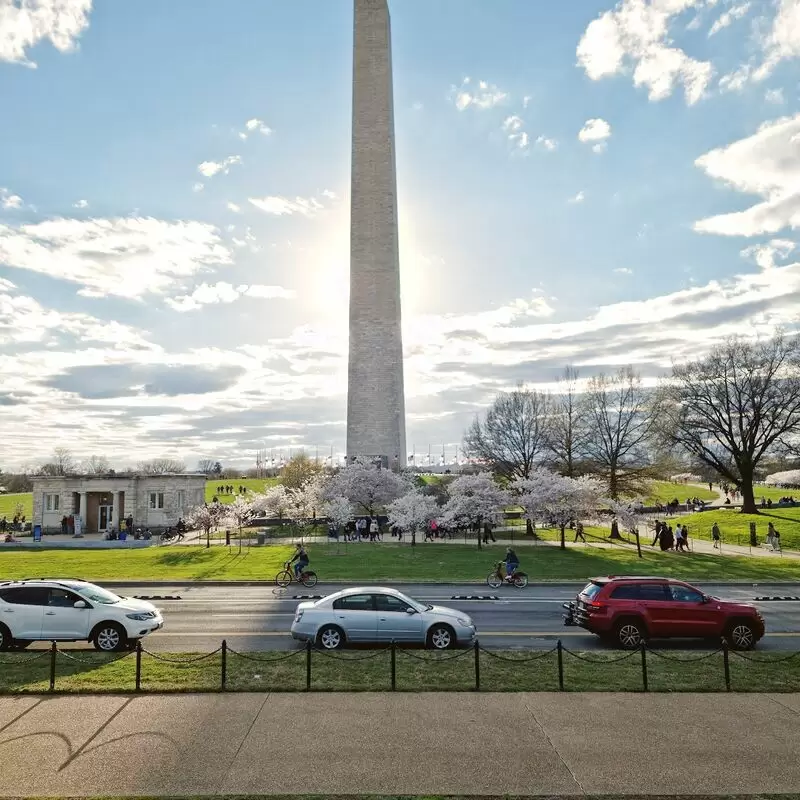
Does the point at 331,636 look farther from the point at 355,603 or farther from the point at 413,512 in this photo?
the point at 413,512

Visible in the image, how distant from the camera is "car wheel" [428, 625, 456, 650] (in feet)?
48.5

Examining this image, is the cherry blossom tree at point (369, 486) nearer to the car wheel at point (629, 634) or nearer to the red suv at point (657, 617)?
the red suv at point (657, 617)

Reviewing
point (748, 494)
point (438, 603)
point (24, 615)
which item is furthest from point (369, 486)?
point (24, 615)

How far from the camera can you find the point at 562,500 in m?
41.6

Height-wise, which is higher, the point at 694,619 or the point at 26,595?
the point at 26,595

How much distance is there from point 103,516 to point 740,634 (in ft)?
171

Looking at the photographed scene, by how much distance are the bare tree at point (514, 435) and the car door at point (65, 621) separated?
45.9 metres

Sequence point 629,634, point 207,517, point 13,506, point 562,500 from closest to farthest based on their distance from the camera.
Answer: point 629,634, point 562,500, point 207,517, point 13,506

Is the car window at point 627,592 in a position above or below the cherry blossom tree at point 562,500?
below

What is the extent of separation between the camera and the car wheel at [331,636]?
14.8m

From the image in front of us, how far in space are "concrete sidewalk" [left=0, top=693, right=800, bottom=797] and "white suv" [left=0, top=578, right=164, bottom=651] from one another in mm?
3596

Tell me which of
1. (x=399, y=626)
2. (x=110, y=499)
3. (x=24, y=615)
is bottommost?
(x=399, y=626)

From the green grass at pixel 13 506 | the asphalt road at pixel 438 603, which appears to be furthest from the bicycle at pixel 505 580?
the green grass at pixel 13 506

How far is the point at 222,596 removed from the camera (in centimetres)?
2361
